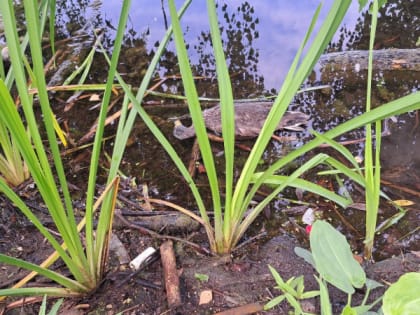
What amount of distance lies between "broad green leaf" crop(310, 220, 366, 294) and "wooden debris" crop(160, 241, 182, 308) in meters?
0.33

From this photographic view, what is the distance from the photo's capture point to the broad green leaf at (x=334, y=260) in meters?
0.80

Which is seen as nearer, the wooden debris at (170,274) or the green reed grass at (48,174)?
the green reed grass at (48,174)

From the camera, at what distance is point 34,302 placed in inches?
38.6

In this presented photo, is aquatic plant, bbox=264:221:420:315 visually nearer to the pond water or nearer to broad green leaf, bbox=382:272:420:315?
broad green leaf, bbox=382:272:420:315

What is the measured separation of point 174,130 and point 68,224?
29.2 inches

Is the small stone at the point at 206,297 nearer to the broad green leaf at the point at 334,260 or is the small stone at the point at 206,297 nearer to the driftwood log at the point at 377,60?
the broad green leaf at the point at 334,260

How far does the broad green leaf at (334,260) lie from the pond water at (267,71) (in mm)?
323

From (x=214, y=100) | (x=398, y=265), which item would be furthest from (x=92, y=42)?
(x=398, y=265)

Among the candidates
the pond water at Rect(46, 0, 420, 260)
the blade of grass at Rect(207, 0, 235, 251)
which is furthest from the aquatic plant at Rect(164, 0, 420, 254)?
the pond water at Rect(46, 0, 420, 260)

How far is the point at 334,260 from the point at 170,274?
39 centimetres

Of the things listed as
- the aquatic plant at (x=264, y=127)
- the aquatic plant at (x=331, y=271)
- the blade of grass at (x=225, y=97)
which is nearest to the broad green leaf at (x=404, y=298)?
the aquatic plant at (x=331, y=271)

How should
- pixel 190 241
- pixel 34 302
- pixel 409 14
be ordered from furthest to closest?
pixel 409 14 < pixel 190 241 < pixel 34 302

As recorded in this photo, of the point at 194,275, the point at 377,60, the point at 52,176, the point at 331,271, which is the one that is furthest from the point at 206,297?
the point at 377,60

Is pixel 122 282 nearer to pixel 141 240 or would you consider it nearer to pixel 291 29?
pixel 141 240
